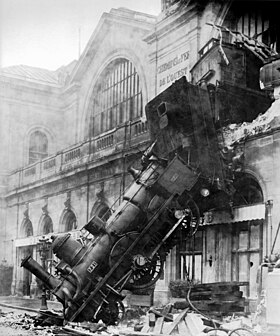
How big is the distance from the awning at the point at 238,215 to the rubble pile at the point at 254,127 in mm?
1517

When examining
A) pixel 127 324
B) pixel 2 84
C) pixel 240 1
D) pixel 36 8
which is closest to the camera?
pixel 36 8

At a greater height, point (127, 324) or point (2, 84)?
point (2, 84)

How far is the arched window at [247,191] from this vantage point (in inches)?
532

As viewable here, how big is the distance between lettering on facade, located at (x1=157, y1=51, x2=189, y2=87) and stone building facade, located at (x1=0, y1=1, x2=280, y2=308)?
4 cm

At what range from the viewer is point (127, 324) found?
13008 millimetres

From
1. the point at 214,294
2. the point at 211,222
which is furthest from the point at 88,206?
the point at 214,294

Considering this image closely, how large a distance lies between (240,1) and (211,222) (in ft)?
21.1

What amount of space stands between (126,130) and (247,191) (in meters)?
5.89

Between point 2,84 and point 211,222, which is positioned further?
point 2,84

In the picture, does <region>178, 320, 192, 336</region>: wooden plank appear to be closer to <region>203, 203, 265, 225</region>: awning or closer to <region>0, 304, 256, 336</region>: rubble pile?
<region>0, 304, 256, 336</region>: rubble pile

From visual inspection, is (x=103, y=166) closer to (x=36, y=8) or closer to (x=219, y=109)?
(x=219, y=109)

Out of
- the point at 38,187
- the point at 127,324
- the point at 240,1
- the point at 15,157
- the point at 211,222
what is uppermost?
the point at 240,1

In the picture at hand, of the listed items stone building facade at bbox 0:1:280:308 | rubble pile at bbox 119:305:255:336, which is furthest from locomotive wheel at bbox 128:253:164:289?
rubble pile at bbox 119:305:255:336

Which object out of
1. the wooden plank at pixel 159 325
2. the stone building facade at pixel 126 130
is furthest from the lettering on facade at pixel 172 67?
the wooden plank at pixel 159 325
